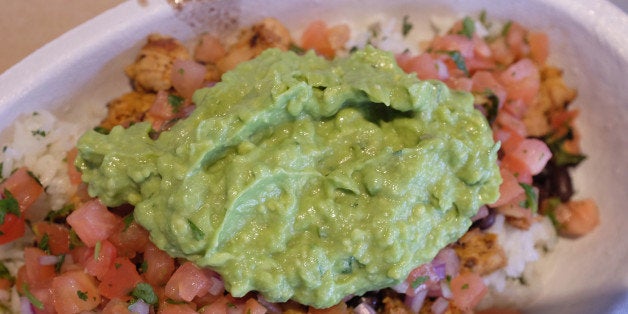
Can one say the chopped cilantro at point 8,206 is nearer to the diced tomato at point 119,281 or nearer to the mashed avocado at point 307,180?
the mashed avocado at point 307,180

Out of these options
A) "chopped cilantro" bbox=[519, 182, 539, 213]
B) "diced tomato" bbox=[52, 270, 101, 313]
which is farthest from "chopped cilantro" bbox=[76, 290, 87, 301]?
"chopped cilantro" bbox=[519, 182, 539, 213]

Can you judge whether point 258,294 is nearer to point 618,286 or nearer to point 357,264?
point 357,264

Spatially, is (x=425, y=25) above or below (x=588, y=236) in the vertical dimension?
above

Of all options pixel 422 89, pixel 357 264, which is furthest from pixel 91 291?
pixel 422 89

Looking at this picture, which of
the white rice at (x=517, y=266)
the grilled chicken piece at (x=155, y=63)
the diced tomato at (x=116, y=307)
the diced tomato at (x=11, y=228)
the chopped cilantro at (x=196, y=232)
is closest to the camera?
the chopped cilantro at (x=196, y=232)

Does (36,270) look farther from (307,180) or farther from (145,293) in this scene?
(307,180)

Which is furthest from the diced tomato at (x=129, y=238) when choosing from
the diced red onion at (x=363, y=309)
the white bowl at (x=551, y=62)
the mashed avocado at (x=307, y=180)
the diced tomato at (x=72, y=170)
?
the diced red onion at (x=363, y=309)
